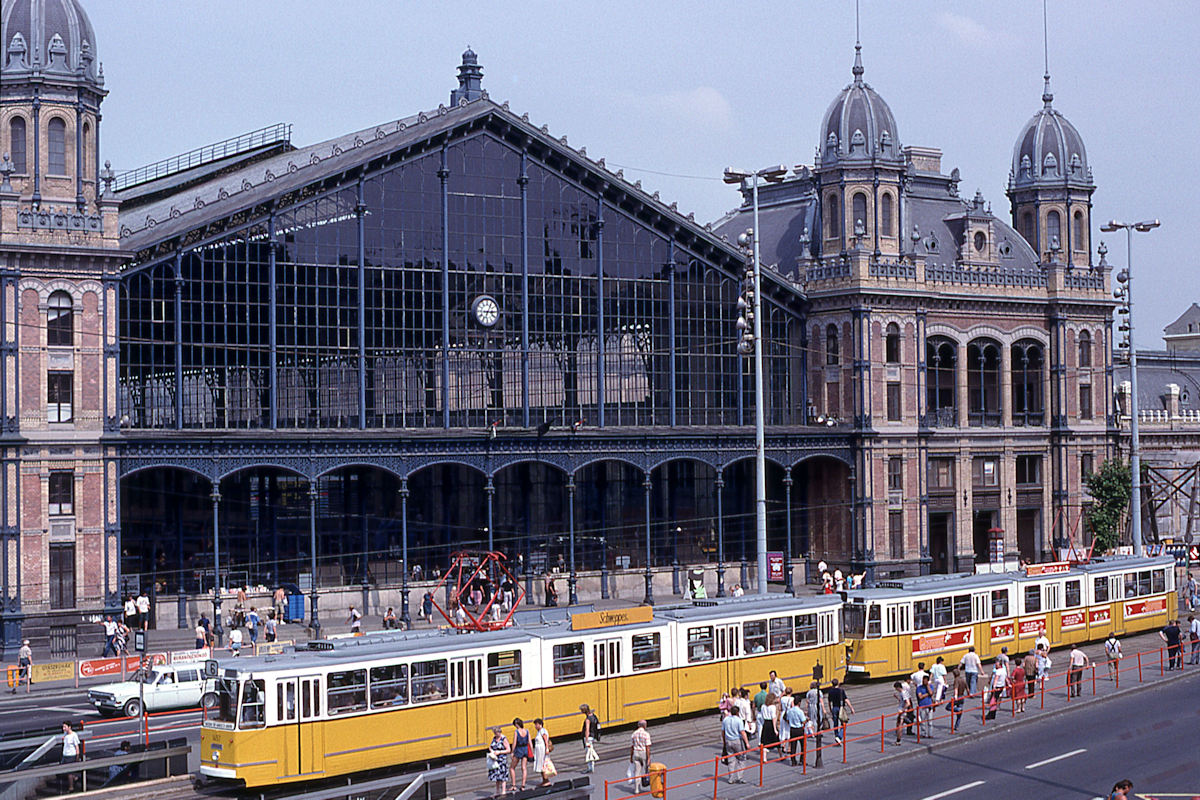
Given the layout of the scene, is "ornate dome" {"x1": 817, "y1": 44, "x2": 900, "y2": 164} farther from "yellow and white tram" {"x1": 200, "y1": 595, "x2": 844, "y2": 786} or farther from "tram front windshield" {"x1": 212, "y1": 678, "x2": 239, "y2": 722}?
"tram front windshield" {"x1": 212, "y1": 678, "x2": 239, "y2": 722}

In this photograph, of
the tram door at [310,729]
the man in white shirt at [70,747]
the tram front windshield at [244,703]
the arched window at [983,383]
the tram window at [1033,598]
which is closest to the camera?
the tram front windshield at [244,703]

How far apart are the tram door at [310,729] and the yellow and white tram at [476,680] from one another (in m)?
0.02

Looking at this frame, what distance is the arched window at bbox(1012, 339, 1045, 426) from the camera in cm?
8044

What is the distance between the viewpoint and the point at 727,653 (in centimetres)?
4162

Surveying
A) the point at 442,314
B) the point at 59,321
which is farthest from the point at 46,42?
the point at 442,314

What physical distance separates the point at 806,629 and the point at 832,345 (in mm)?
32258

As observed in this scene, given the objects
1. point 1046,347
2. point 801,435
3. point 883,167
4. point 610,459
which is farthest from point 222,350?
point 1046,347

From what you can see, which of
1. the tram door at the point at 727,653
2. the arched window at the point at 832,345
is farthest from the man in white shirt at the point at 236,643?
the arched window at the point at 832,345

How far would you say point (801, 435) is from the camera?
237ft

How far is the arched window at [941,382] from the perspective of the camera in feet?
252

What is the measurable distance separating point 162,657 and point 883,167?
4298 centimetres

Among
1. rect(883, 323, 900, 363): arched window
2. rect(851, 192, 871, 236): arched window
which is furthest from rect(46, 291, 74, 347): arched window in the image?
rect(883, 323, 900, 363): arched window

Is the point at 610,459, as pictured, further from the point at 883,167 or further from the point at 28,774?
the point at 28,774

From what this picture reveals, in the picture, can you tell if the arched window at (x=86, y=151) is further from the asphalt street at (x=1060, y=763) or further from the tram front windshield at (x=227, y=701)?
the asphalt street at (x=1060, y=763)
